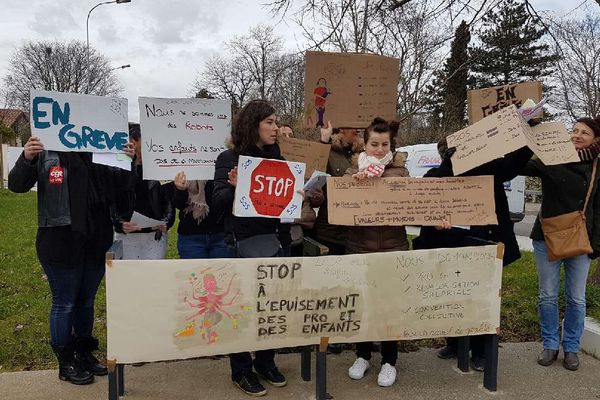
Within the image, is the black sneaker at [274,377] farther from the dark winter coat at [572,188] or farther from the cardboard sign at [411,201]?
the dark winter coat at [572,188]

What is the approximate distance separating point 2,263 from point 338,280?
19.8ft

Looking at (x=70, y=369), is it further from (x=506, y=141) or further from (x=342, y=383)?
(x=506, y=141)

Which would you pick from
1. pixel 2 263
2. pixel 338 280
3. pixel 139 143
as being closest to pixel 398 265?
pixel 338 280

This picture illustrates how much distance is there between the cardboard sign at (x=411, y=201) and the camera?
352 cm

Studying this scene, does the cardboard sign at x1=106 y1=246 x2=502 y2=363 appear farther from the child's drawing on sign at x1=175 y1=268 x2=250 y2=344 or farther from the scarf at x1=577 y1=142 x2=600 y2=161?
the scarf at x1=577 y1=142 x2=600 y2=161

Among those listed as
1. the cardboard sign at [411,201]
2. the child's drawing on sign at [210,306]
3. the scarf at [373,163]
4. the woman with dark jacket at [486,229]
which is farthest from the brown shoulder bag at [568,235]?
the child's drawing on sign at [210,306]

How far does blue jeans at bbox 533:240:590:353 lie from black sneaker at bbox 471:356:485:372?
595 mm

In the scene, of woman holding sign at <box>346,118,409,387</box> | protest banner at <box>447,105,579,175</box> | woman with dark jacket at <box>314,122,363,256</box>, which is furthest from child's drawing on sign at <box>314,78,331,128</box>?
protest banner at <box>447,105,579,175</box>

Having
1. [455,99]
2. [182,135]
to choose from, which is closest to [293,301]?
[182,135]

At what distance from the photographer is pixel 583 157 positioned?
3967 mm

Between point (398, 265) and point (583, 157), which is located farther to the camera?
point (583, 157)

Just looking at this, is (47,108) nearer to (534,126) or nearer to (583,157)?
(534,126)

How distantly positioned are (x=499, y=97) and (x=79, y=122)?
305 centimetres

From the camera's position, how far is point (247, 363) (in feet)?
11.9
